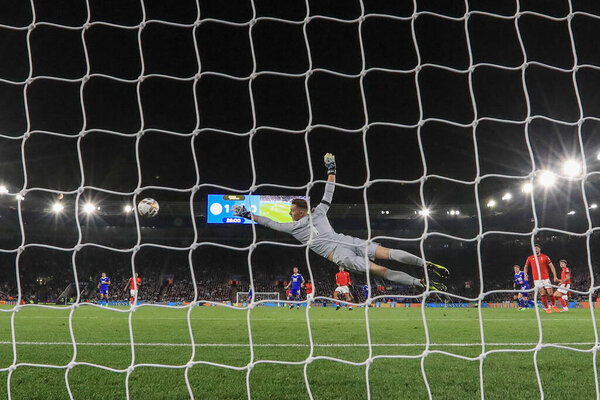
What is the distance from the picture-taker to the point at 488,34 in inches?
309

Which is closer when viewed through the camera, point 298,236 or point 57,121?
point 298,236

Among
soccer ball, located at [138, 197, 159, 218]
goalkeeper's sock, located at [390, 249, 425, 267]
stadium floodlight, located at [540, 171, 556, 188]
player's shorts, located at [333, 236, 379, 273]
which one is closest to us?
stadium floodlight, located at [540, 171, 556, 188]

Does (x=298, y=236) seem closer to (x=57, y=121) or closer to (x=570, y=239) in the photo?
(x=57, y=121)

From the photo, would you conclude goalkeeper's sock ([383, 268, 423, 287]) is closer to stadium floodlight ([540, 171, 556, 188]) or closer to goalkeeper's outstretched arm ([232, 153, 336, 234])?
goalkeeper's outstretched arm ([232, 153, 336, 234])

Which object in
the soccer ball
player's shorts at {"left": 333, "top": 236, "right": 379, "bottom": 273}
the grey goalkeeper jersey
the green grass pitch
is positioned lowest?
the green grass pitch

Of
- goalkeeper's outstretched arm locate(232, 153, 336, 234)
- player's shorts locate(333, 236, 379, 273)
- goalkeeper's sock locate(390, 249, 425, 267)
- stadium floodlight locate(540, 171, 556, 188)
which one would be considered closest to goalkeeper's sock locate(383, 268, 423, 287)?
goalkeeper's sock locate(390, 249, 425, 267)

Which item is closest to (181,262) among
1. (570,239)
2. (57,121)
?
(57,121)

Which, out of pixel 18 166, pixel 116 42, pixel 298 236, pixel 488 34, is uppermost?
pixel 18 166

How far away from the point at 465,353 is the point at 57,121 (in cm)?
1328

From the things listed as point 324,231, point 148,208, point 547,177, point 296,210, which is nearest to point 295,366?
point 324,231

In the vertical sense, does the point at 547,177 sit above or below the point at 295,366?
above

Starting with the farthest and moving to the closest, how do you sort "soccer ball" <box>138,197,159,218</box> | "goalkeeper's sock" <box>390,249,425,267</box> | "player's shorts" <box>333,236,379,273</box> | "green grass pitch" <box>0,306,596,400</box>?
"soccer ball" <box>138,197,159,218</box>
"goalkeeper's sock" <box>390,249,425,267</box>
"player's shorts" <box>333,236,379,273</box>
"green grass pitch" <box>0,306,596,400</box>

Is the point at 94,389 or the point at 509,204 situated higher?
the point at 509,204

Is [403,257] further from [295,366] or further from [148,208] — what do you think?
[148,208]
